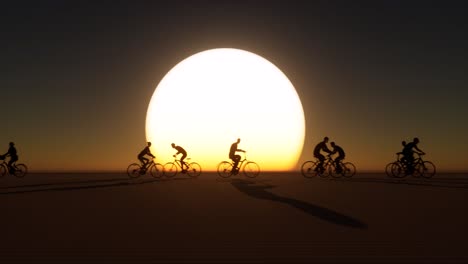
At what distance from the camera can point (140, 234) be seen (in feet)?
31.8

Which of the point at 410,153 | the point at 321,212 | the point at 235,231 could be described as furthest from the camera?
the point at 410,153

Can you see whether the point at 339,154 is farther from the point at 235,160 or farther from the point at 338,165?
the point at 235,160

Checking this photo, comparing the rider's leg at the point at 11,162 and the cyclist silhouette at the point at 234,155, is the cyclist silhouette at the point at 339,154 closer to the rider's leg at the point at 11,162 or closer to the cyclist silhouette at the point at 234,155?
the cyclist silhouette at the point at 234,155

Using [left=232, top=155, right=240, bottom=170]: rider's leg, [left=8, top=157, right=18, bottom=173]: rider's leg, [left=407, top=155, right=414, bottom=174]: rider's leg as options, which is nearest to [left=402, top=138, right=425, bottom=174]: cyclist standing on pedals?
[left=407, top=155, right=414, bottom=174]: rider's leg

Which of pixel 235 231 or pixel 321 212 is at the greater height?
pixel 321 212

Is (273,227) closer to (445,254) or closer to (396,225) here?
(396,225)

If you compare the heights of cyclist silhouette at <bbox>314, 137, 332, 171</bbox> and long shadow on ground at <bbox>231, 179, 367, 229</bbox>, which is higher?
cyclist silhouette at <bbox>314, 137, 332, 171</bbox>

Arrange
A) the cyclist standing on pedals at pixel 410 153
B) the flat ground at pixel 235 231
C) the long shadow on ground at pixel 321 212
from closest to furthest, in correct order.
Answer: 1. the flat ground at pixel 235 231
2. the long shadow on ground at pixel 321 212
3. the cyclist standing on pedals at pixel 410 153

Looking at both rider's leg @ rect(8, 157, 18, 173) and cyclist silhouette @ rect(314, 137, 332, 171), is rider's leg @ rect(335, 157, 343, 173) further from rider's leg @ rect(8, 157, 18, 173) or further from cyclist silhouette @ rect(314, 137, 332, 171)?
rider's leg @ rect(8, 157, 18, 173)

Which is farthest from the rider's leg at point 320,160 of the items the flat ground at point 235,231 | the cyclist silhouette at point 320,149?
the flat ground at point 235,231

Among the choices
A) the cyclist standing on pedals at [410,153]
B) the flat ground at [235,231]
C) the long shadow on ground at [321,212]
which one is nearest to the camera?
the flat ground at [235,231]

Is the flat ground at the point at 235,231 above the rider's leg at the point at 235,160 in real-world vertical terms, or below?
below

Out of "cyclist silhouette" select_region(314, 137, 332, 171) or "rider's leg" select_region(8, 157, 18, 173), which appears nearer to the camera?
"cyclist silhouette" select_region(314, 137, 332, 171)

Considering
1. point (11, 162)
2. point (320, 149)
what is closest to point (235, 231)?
point (320, 149)
